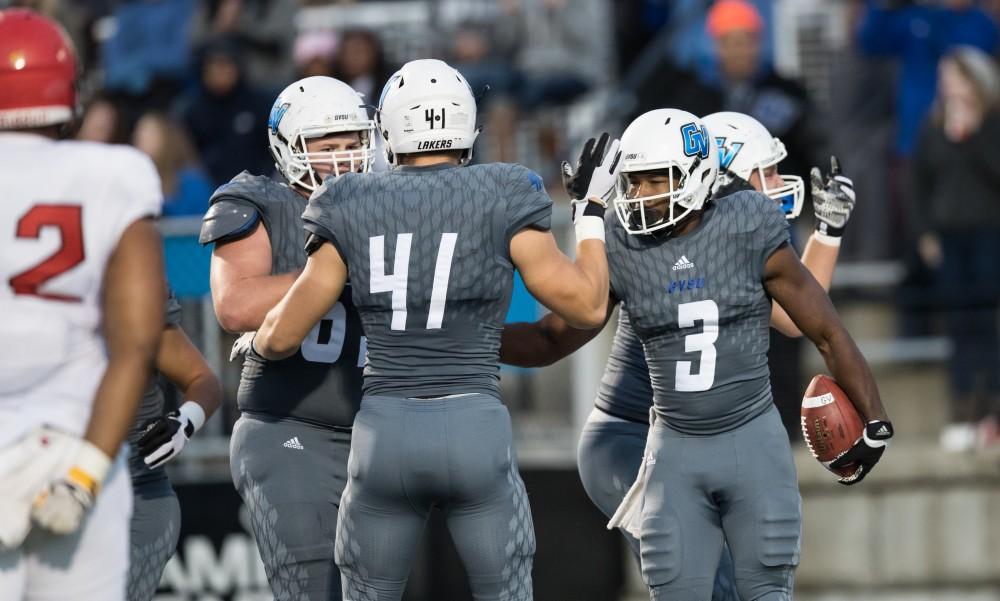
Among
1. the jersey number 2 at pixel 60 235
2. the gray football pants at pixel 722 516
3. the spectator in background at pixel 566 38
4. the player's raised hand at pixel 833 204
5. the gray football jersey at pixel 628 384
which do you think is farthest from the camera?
the spectator in background at pixel 566 38

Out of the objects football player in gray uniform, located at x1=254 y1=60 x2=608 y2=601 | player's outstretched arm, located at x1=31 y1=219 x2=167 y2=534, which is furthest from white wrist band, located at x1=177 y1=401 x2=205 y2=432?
player's outstretched arm, located at x1=31 y1=219 x2=167 y2=534

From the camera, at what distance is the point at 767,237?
5.07 metres

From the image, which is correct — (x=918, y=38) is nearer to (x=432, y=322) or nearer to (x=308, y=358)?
(x=308, y=358)

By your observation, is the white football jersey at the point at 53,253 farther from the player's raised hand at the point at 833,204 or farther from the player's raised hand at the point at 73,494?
the player's raised hand at the point at 833,204

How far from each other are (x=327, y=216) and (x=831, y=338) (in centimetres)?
164

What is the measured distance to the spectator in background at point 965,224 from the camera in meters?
8.85

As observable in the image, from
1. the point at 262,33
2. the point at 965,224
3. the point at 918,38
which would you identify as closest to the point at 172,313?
the point at 965,224

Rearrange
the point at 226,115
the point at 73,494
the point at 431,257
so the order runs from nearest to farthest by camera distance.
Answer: the point at 73,494
the point at 431,257
the point at 226,115

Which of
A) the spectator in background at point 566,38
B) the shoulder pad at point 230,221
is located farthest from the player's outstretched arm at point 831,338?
the spectator in background at point 566,38

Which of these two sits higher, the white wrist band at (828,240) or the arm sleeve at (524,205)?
the arm sleeve at (524,205)

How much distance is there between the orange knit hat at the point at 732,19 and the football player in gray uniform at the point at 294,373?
4.09m

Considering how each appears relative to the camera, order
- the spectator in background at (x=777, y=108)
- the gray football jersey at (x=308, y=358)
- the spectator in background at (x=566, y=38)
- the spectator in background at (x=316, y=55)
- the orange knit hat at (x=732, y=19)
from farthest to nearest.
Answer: the spectator in background at (x=566, y=38) < the spectator in background at (x=316, y=55) < the orange knit hat at (x=732, y=19) < the spectator in background at (x=777, y=108) < the gray football jersey at (x=308, y=358)

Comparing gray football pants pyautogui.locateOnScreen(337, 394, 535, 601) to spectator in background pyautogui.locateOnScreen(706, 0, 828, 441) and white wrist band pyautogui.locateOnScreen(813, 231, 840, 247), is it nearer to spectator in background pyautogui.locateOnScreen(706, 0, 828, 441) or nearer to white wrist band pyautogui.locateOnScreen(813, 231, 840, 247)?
white wrist band pyautogui.locateOnScreen(813, 231, 840, 247)

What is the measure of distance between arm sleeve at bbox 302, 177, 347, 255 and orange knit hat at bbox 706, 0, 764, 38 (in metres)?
4.72
